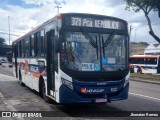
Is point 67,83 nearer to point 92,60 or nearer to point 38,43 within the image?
point 92,60

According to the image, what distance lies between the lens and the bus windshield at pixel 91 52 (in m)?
9.62

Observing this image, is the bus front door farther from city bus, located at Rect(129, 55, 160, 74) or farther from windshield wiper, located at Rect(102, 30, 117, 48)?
city bus, located at Rect(129, 55, 160, 74)

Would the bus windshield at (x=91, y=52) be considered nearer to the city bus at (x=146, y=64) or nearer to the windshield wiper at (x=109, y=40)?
the windshield wiper at (x=109, y=40)

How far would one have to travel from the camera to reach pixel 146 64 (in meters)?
43.0

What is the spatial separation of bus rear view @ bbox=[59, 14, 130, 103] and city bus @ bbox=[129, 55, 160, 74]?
105 feet

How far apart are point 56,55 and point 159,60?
3307 centimetres

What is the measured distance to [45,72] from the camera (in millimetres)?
11734

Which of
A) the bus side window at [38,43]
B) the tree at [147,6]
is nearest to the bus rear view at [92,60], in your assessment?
the bus side window at [38,43]

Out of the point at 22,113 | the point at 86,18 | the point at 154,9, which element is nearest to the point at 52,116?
the point at 22,113

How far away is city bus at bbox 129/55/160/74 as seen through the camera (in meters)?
41.4

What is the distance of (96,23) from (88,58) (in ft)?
4.16

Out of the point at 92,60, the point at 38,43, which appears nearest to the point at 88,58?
the point at 92,60

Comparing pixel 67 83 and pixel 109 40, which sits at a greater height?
pixel 109 40

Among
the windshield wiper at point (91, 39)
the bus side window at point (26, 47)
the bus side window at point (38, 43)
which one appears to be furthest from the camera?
the bus side window at point (26, 47)
